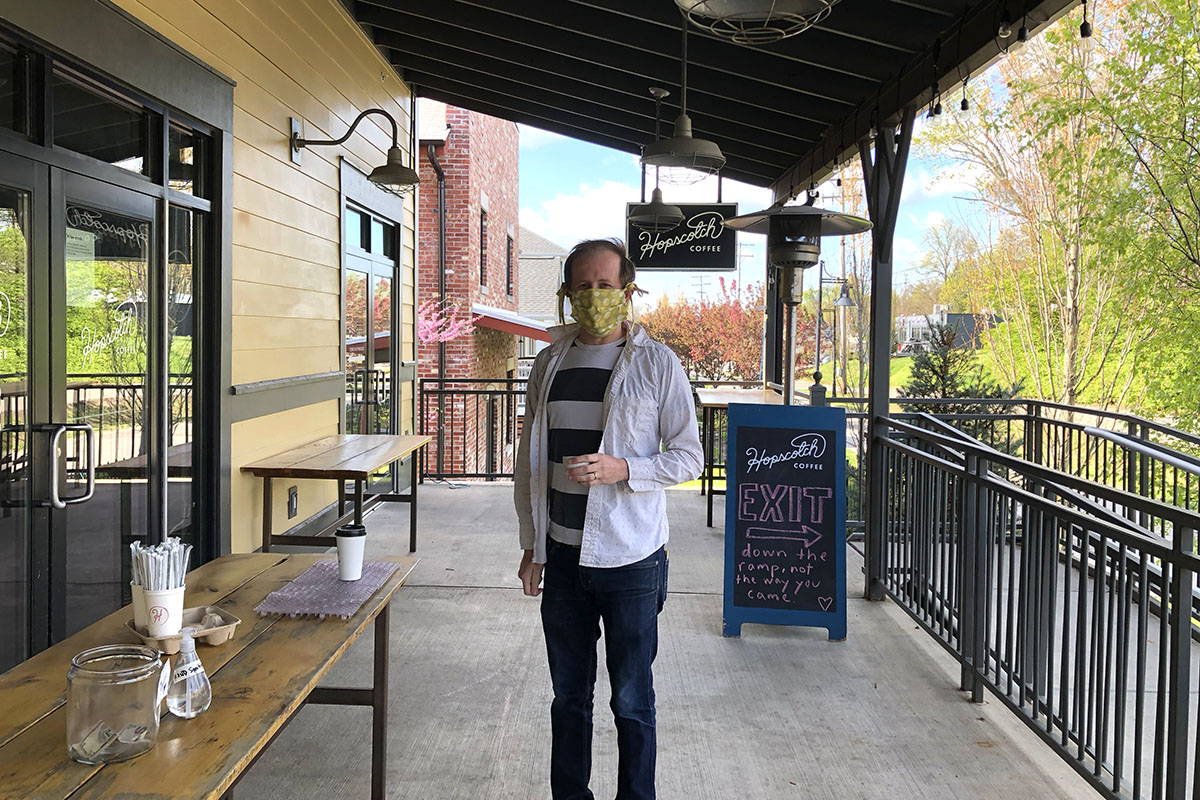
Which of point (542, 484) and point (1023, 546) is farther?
point (1023, 546)

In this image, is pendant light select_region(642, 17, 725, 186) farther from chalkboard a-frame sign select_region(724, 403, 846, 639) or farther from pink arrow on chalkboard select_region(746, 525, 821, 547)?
pink arrow on chalkboard select_region(746, 525, 821, 547)

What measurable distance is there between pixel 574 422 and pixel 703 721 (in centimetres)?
150

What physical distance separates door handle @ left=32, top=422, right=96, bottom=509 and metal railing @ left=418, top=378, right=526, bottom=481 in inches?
198

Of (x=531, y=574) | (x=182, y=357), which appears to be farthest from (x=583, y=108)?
(x=531, y=574)

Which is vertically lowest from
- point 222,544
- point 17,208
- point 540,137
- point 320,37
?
point 222,544

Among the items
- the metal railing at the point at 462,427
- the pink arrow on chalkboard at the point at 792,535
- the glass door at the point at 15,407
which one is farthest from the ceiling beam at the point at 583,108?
the glass door at the point at 15,407

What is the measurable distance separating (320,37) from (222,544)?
3.20m

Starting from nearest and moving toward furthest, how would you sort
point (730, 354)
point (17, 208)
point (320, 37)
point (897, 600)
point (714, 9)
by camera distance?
1. point (714, 9)
2. point (17, 208)
3. point (897, 600)
4. point (320, 37)
5. point (730, 354)

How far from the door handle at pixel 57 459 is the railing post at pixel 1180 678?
3113 mm

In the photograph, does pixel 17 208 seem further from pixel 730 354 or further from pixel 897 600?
pixel 730 354

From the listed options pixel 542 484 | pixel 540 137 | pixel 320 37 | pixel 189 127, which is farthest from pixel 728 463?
pixel 540 137

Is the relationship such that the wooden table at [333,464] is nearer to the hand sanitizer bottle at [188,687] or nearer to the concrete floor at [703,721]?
the concrete floor at [703,721]

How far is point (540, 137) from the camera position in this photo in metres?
58.0

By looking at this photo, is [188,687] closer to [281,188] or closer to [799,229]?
[799,229]
